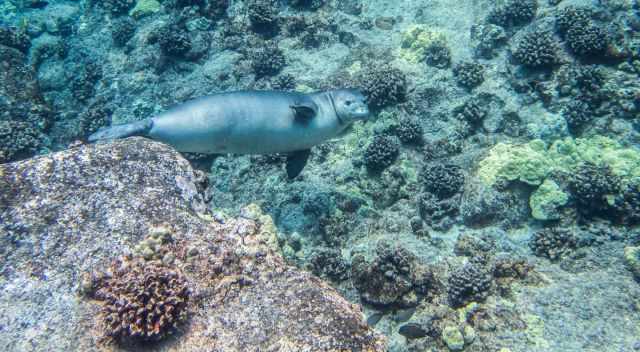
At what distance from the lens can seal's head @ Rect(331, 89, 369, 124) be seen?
623 centimetres

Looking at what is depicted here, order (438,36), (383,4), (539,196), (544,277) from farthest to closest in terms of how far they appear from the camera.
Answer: (383,4), (438,36), (539,196), (544,277)

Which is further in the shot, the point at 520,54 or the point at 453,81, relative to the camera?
the point at 453,81

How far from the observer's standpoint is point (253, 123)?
216 inches

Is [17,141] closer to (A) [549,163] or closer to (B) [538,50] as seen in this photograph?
(A) [549,163]

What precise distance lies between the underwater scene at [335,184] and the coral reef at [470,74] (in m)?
0.04

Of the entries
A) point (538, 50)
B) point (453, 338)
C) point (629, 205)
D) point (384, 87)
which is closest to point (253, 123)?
point (384, 87)

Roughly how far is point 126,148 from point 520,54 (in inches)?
284

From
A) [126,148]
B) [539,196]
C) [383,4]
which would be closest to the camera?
[126,148]

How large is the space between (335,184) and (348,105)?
158 centimetres

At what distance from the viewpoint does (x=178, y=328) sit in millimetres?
3037

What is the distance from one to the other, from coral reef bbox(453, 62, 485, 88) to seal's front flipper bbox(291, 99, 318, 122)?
3655mm

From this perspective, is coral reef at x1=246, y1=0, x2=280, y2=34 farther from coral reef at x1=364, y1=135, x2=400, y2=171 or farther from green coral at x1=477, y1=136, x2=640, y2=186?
green coral at x1=477, y1=136, x2=640, y2=186

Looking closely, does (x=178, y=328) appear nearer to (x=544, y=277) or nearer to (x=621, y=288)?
(x=544, y=277)

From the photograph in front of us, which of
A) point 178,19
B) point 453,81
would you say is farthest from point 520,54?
point 178,19
